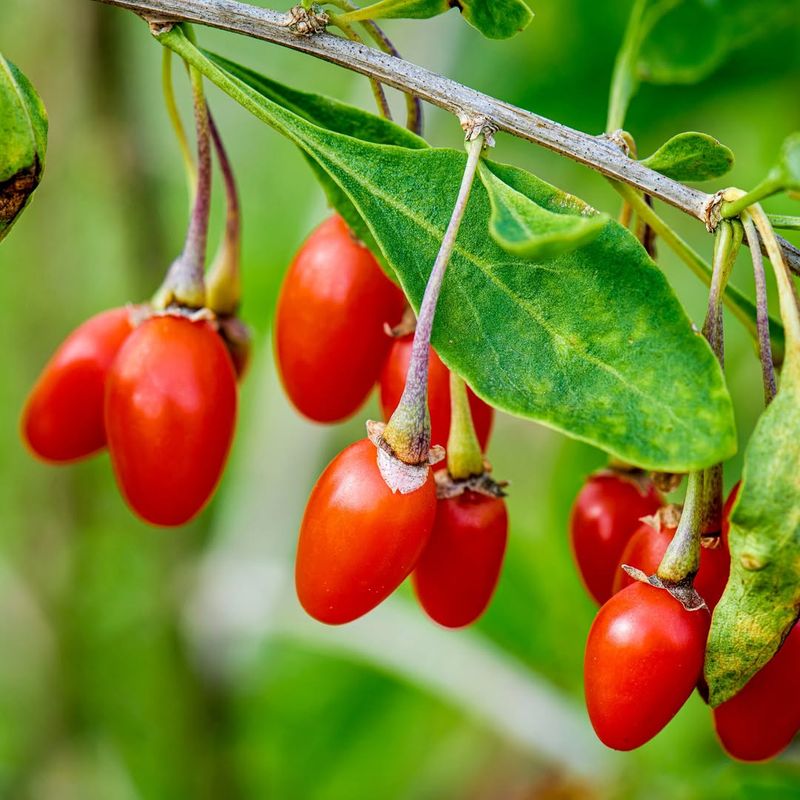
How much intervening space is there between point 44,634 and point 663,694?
2251 mm

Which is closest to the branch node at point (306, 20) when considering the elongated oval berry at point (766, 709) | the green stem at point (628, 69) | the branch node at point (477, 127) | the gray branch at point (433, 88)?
the gray branch at point (433, 88)

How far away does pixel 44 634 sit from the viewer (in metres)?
2.69

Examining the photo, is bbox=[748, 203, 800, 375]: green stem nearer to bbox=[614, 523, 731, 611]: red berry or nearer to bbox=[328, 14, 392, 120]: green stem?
bbox=[614, 523, 731, 611]: red berry

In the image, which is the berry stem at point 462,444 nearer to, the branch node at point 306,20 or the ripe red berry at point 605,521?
the ripe red berry at point 605,521

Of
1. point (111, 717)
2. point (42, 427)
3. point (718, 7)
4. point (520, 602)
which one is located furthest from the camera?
point (111, 717)

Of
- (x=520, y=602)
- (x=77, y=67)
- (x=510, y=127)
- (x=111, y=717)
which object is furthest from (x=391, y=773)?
(x=510, y=127)

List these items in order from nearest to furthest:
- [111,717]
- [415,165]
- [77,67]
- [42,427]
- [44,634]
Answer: [415,165] < [42,427] < [77,67] < [44,634] < [111,717]

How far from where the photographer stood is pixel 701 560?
798 millimetres

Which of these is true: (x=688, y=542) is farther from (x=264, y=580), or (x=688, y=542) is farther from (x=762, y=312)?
(x=264, y=580)

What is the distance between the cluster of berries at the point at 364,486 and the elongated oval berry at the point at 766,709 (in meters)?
0.22

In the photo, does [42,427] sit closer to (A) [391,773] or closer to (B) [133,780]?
(A) [391,773]

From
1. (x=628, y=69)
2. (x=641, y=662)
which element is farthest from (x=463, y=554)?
(x=628, y=69)

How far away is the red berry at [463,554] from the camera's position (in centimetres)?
88

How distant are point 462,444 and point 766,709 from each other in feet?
1.00
